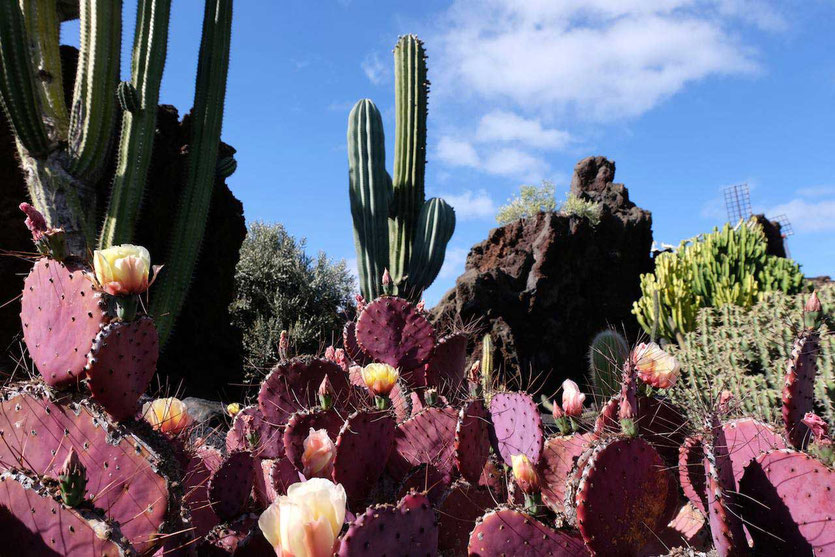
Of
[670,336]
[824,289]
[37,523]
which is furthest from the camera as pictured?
[670,336]

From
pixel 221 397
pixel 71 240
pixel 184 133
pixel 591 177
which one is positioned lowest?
pixel 221 397

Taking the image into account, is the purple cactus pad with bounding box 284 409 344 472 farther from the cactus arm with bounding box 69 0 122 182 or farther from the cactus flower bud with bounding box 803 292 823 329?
the cactus arm with bounding box 69 0 122 182

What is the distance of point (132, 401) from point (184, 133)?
25.1ft

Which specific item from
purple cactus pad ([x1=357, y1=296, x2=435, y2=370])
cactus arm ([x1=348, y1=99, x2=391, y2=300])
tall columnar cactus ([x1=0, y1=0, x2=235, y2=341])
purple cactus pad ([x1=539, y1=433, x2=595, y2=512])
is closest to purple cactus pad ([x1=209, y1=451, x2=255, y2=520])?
purple cactus pad ([x1=539, y1=433, x2=595, y2=512])

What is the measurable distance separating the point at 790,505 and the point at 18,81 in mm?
6409

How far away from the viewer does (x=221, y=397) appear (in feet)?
25.4

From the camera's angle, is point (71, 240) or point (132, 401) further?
point (71, 240)

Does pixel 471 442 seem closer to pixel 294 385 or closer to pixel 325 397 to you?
pixel 325 397

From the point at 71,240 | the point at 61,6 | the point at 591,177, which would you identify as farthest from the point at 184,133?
the point at 591,177

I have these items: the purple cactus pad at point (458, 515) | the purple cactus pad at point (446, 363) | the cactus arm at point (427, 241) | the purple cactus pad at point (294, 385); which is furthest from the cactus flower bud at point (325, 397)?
the cactus arm at point (427, 241)

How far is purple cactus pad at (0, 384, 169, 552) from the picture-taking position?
1.00 meters

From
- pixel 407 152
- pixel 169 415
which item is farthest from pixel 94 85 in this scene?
pixel 169 415

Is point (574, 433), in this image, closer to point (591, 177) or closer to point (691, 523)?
point (691, 523)

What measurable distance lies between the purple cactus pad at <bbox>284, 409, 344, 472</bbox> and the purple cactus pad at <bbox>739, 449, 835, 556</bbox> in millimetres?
893
